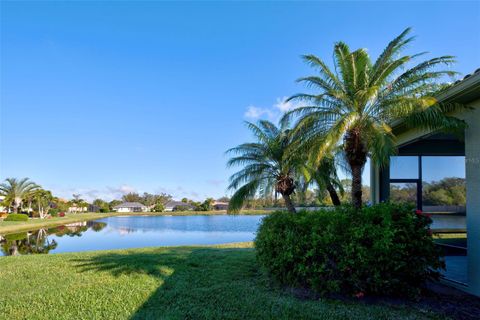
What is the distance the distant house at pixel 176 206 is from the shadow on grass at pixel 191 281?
7997cm

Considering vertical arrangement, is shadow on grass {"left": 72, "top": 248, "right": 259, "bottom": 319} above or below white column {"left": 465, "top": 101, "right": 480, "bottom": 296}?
below

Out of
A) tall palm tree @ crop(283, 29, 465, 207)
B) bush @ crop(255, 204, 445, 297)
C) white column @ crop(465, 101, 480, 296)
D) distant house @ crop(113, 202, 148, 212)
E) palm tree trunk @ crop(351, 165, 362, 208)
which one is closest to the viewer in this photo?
bush @ crop(255, 204, 445, 297)

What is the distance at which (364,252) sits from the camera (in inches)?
208

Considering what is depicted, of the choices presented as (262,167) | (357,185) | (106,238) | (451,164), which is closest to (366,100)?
(357,185)

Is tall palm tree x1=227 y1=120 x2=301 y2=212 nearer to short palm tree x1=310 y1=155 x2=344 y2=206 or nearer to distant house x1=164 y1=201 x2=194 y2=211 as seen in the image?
short palm tree x1=310 y1=155 x2=344 y2=206

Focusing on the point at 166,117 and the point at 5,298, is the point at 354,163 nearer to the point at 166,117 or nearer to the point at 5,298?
the point at 5,298

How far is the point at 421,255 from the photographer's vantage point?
5.47 m

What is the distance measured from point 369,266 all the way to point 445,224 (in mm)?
5099

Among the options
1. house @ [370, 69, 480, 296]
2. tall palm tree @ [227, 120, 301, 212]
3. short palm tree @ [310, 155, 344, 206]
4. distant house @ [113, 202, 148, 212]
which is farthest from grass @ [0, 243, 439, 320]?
distant house @ [113, 202, 148, 212]

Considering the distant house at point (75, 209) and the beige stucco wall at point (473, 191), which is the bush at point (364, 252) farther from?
the distant house at point (75, 209)

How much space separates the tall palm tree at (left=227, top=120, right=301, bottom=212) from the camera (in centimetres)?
1106

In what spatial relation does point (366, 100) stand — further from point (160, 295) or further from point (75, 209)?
point (75, 209)

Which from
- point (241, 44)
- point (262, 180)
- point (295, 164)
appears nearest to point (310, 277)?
point (295, 164)

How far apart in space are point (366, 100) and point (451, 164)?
12.2 ft
